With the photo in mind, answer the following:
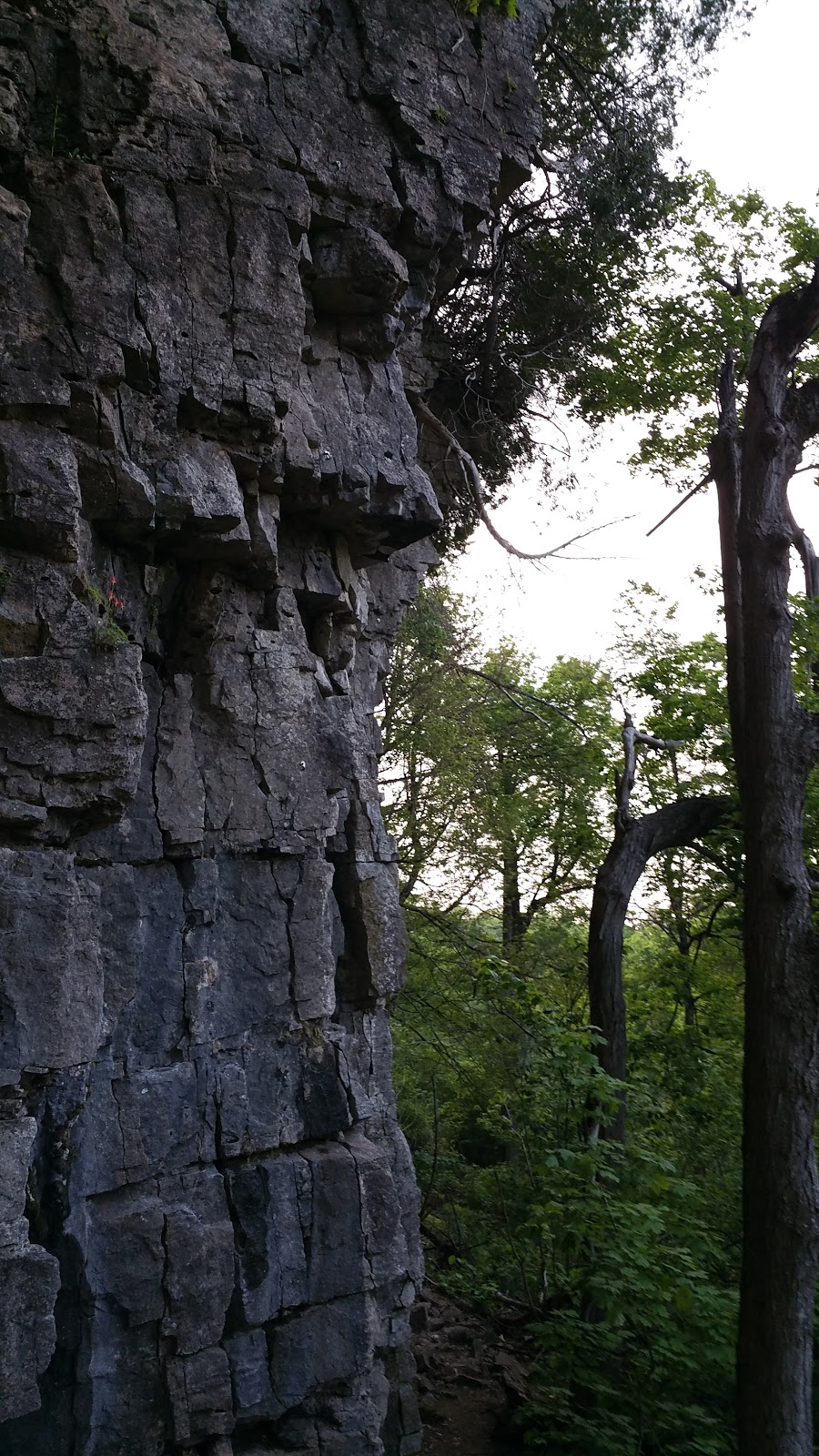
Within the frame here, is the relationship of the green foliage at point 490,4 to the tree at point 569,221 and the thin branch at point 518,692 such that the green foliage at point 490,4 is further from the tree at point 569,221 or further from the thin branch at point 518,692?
the thin branch at point 518,692

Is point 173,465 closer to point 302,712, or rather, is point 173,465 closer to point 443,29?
point 302,712

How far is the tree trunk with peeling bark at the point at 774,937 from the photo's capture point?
7.21 meters

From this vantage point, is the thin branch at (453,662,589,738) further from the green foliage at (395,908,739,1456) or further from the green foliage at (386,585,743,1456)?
the green foliage at (395,908,739,1456)

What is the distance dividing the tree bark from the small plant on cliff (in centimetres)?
530

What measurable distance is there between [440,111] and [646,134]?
12.9 feet

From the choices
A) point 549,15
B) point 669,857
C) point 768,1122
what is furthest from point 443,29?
point 669,857

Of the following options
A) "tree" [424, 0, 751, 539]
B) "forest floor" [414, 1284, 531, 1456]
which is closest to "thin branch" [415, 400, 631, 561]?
"tree" [424, 0, 751, 539]

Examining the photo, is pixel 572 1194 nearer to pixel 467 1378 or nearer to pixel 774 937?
pixel 774 937

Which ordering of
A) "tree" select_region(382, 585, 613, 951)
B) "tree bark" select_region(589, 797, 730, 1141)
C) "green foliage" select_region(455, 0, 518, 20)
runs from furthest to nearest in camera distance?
1. "tree" select_region(382, 585, 613, 951)
2. "tree bark" select_region(589, 797, 730, 1141)
3. "green foliage" select_region(455, 0, 518, 20)

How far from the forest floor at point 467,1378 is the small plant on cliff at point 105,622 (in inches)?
257

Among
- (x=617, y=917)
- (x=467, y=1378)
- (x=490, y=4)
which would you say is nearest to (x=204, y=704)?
(x=617, y=917)

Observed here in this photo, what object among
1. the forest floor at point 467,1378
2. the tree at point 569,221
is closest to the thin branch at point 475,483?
the tree at point 569,221

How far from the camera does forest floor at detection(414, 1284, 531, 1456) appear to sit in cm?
830

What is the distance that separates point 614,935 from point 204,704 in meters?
4.57
